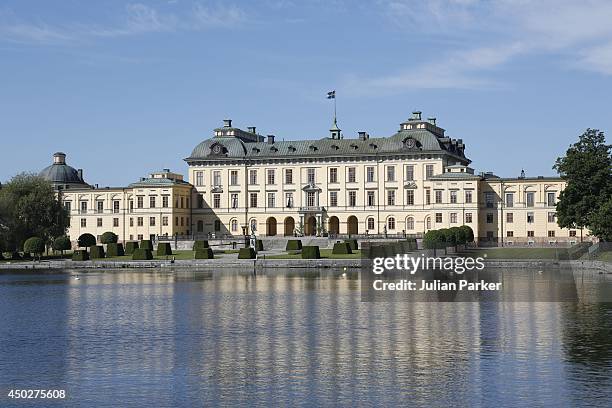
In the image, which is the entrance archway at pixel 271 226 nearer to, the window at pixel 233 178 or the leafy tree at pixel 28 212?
the window at pixel 233 178

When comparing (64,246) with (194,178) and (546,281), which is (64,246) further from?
(546,281)

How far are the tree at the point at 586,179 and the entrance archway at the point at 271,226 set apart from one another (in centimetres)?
4099

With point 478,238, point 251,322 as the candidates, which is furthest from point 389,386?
point 478,238

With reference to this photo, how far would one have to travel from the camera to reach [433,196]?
102m

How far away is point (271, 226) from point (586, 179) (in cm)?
4415

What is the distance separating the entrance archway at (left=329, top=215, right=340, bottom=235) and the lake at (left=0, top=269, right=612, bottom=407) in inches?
2425

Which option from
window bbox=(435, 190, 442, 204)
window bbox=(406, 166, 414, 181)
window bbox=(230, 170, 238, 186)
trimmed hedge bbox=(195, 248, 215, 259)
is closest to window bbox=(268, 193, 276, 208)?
window bbox=(230, 170, 238, 186)

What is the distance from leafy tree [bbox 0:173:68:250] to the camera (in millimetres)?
87375

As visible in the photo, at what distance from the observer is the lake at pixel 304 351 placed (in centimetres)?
2191

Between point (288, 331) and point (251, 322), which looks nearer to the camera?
point (288, 331)

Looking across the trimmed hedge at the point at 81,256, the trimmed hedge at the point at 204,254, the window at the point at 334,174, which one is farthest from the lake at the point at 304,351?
the window at the point at 334,174

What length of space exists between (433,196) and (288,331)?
70.9 m

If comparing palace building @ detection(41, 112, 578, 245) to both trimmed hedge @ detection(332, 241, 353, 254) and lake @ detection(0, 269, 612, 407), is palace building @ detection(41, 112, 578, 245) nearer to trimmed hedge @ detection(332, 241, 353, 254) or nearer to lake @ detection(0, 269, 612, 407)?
trimmed hedge @ detection(332, 241, 353, 254)

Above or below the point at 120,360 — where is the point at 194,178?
above
